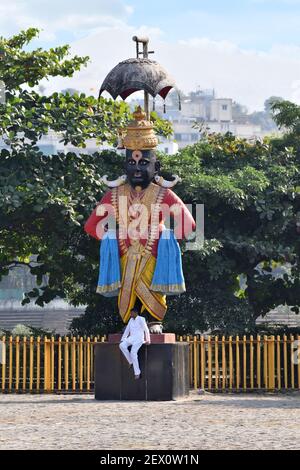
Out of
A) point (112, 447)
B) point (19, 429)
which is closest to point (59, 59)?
point (19, 429)

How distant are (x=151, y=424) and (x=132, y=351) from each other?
4409mm

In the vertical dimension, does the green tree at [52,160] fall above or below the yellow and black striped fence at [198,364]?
above

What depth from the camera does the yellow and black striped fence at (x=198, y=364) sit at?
25844 millimetres

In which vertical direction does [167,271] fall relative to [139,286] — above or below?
above

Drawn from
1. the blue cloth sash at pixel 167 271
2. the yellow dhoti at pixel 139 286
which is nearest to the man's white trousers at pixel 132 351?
the yellow dhoti at pixel 139 286

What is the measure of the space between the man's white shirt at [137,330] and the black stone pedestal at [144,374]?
0.83ft

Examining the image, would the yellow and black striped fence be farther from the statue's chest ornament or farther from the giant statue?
the statue's chest ornament

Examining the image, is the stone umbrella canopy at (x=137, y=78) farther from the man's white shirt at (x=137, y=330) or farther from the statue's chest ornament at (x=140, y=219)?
the man's white shirt at (x=137, y=330)

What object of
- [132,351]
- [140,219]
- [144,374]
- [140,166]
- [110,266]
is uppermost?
[140,166]

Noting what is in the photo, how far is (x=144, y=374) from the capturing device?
22203 mm

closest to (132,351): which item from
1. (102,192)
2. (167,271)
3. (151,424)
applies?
(167,271)

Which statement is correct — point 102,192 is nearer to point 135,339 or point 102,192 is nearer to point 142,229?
point 142,229

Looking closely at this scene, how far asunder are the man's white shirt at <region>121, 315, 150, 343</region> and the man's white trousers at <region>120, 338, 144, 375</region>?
0.17 feet

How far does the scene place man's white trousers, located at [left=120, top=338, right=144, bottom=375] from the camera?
867 inches
